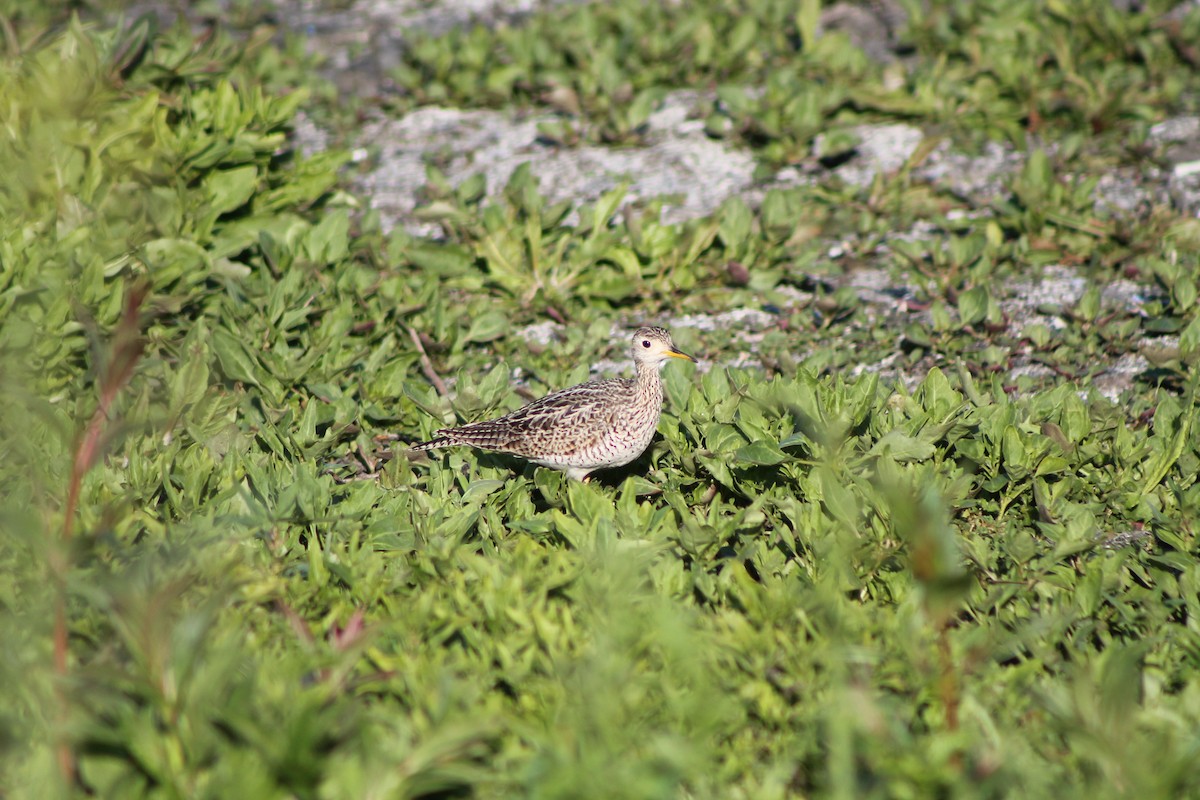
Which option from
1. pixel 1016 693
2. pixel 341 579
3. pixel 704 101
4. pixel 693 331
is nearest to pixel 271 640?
pixel 341 579

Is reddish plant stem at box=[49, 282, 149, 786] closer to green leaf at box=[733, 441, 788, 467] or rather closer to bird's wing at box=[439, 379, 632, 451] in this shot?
bird's wing at box=[439, 379, 632, 451]

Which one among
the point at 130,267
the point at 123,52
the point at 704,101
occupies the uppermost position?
the point at 123,52

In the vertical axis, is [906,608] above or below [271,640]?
below

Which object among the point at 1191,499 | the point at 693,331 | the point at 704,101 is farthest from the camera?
the point at 704,101

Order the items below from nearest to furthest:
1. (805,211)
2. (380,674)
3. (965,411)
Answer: (380,674), (965,411), (805,211)

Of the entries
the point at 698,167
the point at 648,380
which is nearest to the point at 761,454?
the point at 648,380

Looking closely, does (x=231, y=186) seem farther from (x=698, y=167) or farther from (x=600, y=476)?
(x=698, y=167)

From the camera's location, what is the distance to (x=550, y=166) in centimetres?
959

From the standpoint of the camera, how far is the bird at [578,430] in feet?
19.7

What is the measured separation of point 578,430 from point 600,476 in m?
0.67

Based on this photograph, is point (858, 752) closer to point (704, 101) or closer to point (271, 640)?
point (271, 640)

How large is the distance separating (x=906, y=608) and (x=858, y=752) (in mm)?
934

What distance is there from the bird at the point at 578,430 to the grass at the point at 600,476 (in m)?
0.22

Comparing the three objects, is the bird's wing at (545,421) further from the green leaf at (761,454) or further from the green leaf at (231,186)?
the green leaf at (231,186)
